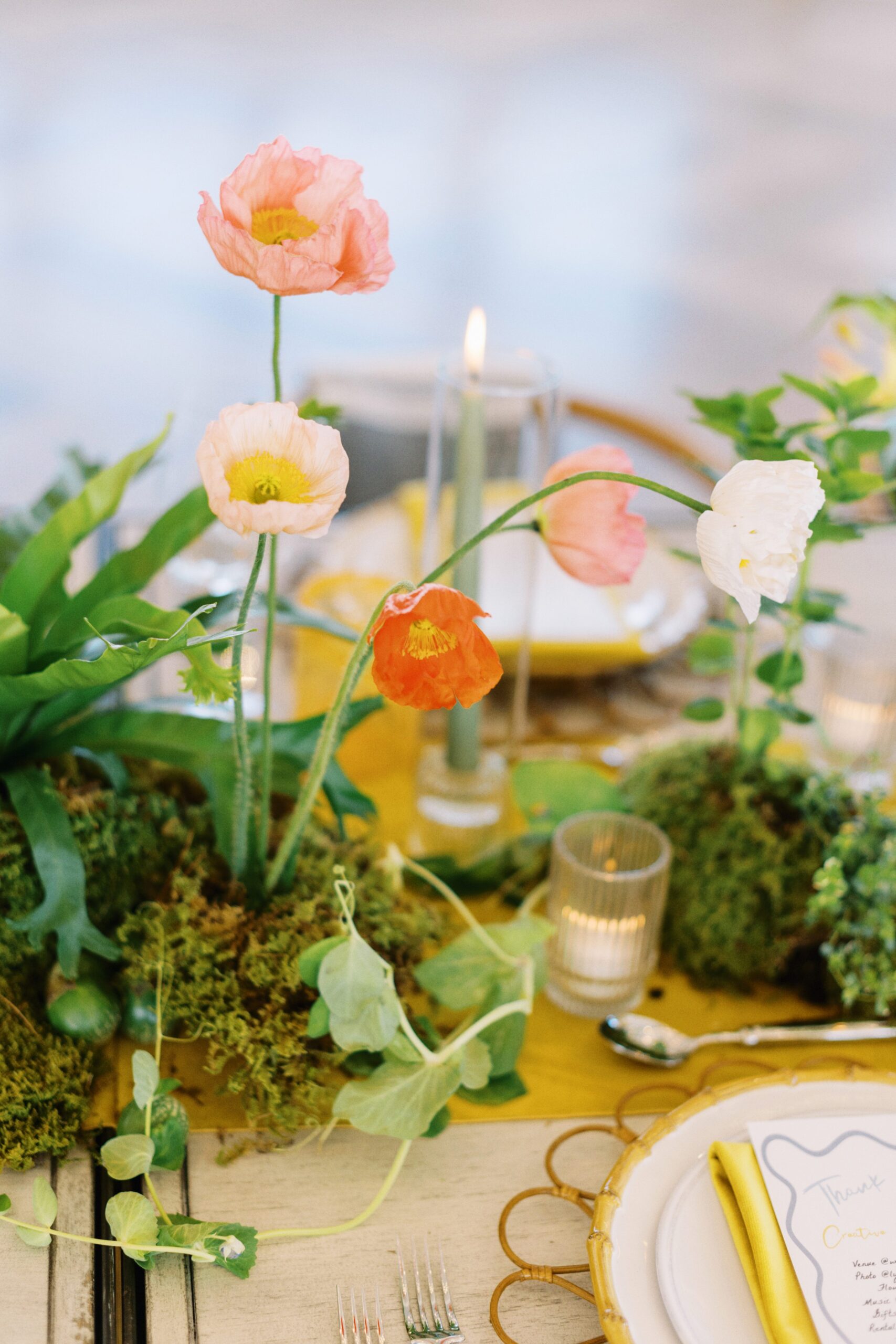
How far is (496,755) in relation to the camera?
35.6 inches

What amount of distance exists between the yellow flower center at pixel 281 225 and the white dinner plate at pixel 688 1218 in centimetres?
45

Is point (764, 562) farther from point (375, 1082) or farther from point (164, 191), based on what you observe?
point (164, 191)

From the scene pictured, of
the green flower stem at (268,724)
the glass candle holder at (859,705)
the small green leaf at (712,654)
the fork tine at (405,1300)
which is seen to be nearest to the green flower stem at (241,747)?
the green flower stem at (268,724)

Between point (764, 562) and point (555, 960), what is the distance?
1.15ft

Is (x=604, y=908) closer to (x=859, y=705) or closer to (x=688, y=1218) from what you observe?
(x=688, y=1218)

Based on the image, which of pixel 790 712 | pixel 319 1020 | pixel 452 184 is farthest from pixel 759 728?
pixel 452 184

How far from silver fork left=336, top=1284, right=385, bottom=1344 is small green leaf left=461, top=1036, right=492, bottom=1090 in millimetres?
107

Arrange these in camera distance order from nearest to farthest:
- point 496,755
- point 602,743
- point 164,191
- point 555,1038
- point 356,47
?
point 555,1038
point 496,755
point 602,743
point 164,191
point 356,47

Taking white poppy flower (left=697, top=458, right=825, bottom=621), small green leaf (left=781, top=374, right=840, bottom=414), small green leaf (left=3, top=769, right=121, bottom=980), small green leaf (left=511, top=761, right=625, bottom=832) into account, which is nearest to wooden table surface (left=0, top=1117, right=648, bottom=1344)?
small green leaf (left=3, top=769, right=121, bottom=980)

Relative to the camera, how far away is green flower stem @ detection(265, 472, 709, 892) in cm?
50

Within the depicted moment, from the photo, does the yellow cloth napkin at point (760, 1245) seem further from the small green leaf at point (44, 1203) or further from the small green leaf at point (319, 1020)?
the small green leaf at point (44, 1203)

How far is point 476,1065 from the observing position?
64 centimetres

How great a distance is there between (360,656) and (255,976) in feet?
0.61

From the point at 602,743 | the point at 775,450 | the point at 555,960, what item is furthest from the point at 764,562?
the point at 602,743
